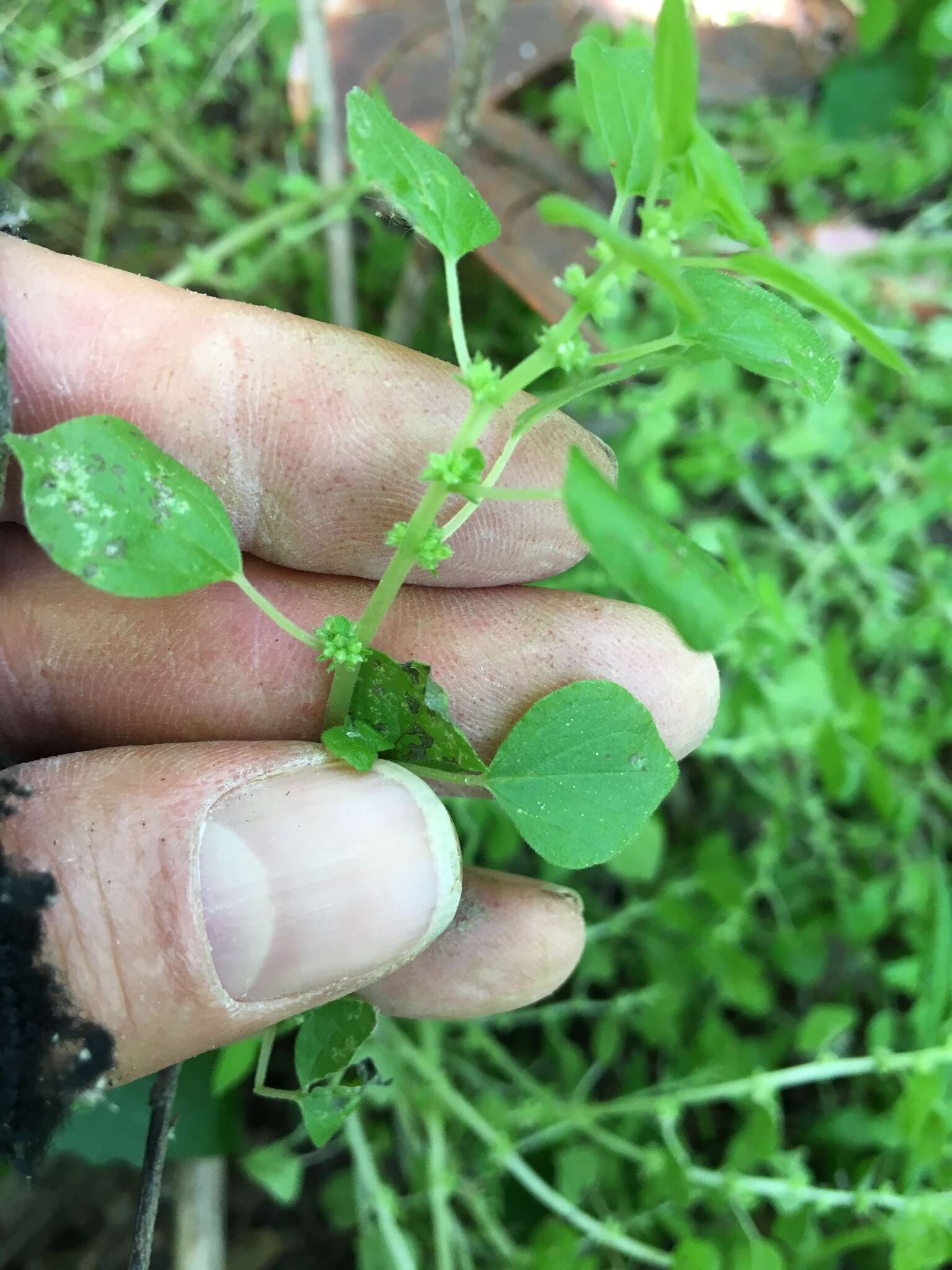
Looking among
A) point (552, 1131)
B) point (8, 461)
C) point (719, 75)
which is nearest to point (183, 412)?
point (8, 461)

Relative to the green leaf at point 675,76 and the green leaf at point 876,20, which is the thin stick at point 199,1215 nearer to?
the green leaf at point 675,76

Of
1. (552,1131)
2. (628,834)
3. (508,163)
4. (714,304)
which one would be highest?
(508,163)

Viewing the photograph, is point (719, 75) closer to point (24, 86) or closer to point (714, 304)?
point (24, 86)

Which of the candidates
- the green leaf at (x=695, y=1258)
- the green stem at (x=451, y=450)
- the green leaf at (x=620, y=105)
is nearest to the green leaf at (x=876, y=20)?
the green leaf at (x=620, y=105)

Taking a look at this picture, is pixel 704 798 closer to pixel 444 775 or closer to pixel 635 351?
pixel 444 775

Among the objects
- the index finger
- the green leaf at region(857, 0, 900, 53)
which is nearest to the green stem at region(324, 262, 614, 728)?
the index finger

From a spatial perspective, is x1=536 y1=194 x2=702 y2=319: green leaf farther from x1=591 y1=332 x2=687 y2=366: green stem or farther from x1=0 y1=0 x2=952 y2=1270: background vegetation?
x1=0 y1=0 x2=952 y2=1270: background vegetation

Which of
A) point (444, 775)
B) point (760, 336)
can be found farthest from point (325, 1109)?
point (760, 336)
